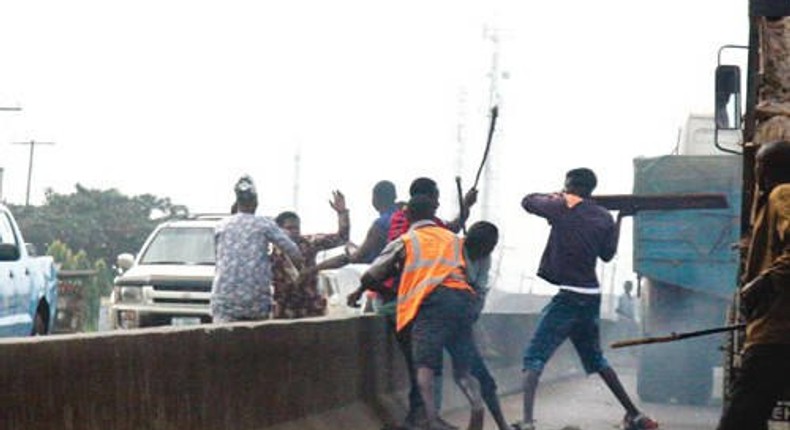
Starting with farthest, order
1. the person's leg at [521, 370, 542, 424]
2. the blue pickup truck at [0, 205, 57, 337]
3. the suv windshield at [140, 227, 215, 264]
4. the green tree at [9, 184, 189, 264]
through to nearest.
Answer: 1. the green tree at [9, 184, 189, 264]
2. the suv windshield at [140, 227, 215, 264]
3. the blue pickup truck at [0, 205, 57, 337]
4. the person's leg at [521, 370, 542, 424]

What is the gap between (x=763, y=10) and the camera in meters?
10.4

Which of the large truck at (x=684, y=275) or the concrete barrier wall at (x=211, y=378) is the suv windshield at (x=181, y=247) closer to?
the large truck at (x=684, y=275)

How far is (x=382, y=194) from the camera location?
13492 millimetres

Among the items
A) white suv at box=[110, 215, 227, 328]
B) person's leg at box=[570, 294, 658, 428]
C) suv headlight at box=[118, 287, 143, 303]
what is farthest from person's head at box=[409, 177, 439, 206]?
suv headlight at box=[118, 287, 143, 303]

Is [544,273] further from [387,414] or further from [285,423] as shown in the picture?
[285,423]

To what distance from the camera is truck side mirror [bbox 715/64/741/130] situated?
11.7 m

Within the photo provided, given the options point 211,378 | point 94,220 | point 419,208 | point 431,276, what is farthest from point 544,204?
point 94,220

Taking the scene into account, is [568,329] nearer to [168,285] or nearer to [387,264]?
[387,264]

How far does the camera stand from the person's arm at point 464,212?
42.8 feet

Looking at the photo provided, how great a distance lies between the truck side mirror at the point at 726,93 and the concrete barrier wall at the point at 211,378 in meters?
2.73

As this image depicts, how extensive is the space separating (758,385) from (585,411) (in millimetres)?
8411

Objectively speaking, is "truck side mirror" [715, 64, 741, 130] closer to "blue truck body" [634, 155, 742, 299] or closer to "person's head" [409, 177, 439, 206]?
"person's head" [409, 177, 439, 206]

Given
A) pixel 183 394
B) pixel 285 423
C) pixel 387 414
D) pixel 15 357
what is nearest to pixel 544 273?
pixel 387 414

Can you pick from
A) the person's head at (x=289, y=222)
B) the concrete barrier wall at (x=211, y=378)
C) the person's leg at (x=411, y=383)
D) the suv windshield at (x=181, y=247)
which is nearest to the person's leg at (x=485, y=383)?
the person's leg at (x=411, y=383)
